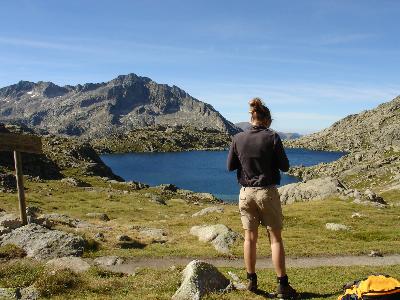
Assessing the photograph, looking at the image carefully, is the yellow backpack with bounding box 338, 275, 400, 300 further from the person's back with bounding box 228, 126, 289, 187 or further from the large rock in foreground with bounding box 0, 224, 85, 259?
the large rock in foreground with bounding box 0, 224, 85, 259

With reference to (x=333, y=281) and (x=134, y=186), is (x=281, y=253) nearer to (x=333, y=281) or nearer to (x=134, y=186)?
(x=333, y=281)

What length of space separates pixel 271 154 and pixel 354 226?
29.7m

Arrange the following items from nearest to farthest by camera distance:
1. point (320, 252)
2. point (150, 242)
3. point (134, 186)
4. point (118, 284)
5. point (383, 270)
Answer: point (118, 284) → point (383, 270) → point (320, 252) → point (150, 242) → point (134, 186)

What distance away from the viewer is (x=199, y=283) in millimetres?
14359

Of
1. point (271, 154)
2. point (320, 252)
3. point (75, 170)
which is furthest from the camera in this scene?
point (75, 170)

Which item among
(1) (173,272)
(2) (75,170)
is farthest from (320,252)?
(2) (75,170)

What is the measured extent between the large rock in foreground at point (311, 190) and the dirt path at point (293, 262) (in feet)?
137

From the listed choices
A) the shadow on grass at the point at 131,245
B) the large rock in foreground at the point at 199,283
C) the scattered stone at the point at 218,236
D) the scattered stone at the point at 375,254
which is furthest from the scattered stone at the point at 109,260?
the scattered stone at the point at 375,254

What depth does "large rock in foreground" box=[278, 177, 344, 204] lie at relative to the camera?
2707 inches

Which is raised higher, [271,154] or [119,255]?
[271,154]

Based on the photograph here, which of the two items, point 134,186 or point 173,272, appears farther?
point 134,186

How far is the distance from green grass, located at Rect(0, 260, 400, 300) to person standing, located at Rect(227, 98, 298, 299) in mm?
1951

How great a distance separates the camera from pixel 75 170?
447 feet

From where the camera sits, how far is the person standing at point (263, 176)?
42.0 ft
